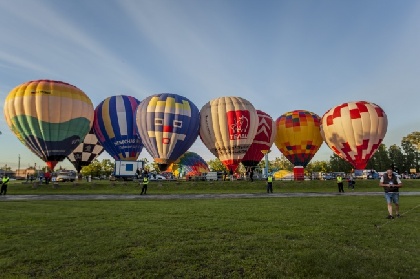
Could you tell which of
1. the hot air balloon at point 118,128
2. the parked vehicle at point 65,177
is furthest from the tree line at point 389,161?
the hot air balloon at point 118,128

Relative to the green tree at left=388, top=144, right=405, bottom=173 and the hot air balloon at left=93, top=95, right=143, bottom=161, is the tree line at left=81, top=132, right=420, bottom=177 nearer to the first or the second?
the green tree at left=388, top=144, right=405, bottom=173

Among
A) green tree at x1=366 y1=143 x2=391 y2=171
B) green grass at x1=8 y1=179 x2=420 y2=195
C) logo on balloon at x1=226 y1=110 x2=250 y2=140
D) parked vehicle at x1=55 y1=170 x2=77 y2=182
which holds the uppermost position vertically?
logo on balloon at x1=226 y1=110 x2=250 y2=140

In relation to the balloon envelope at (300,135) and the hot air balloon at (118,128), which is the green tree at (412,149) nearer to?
the balloon envelope at (300,135)

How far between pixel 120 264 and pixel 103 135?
4297 cm

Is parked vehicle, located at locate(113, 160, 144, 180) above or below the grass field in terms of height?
above

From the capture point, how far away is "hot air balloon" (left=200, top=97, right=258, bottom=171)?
42344 millimetres

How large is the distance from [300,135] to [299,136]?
224 mm

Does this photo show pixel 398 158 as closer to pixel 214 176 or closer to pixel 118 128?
pixel 214 176

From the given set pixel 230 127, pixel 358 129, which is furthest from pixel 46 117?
pixel 358 129

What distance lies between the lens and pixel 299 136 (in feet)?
162

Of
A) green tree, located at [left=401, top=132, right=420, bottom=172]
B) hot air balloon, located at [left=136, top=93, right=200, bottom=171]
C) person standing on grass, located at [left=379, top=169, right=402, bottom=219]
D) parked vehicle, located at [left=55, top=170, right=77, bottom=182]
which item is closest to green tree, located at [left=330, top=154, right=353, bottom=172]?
green tree, located at [left=401, top=132, right=420, bottom=172]

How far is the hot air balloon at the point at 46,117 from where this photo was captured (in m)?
38.2

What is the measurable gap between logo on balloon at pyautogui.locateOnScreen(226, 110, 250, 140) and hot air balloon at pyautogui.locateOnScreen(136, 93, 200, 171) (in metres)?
5.15

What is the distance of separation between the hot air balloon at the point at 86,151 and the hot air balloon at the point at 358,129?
38.0 meters
